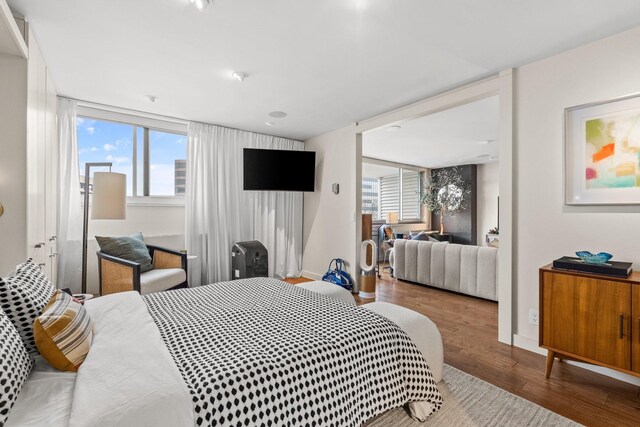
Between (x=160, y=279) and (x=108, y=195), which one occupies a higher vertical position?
(x=108, y=195)

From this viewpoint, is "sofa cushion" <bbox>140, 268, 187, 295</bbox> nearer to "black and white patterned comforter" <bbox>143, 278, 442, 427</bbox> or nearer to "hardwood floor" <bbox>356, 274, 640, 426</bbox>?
"black and white patterned comforter" <bbox>143, 278, 442, 427</bbox>

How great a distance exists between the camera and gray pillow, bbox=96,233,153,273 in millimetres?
3066

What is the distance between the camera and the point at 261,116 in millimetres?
3875

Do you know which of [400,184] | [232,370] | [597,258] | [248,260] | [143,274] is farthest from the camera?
[400,184]

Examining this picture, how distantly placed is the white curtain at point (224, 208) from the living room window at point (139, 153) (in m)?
0.31

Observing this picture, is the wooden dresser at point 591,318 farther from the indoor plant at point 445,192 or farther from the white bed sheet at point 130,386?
the indoor plant at point 445,192

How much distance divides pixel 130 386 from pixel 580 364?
2.86 meters

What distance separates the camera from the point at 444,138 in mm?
5082

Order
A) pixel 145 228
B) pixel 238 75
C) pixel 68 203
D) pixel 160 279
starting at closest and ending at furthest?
pixel 238 75
pixel 160 279
pixel 68 203
pixel 145 228

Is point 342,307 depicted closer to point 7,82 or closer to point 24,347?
point 24,347

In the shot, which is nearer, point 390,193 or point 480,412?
point 480,412

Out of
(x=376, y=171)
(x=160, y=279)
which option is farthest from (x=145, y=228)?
(x=376, y=171)

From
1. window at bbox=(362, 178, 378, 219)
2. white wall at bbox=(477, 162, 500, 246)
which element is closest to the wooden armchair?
window at bbox=(362, 178, 378, 219)

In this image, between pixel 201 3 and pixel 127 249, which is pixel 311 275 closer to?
pixel 127 249
